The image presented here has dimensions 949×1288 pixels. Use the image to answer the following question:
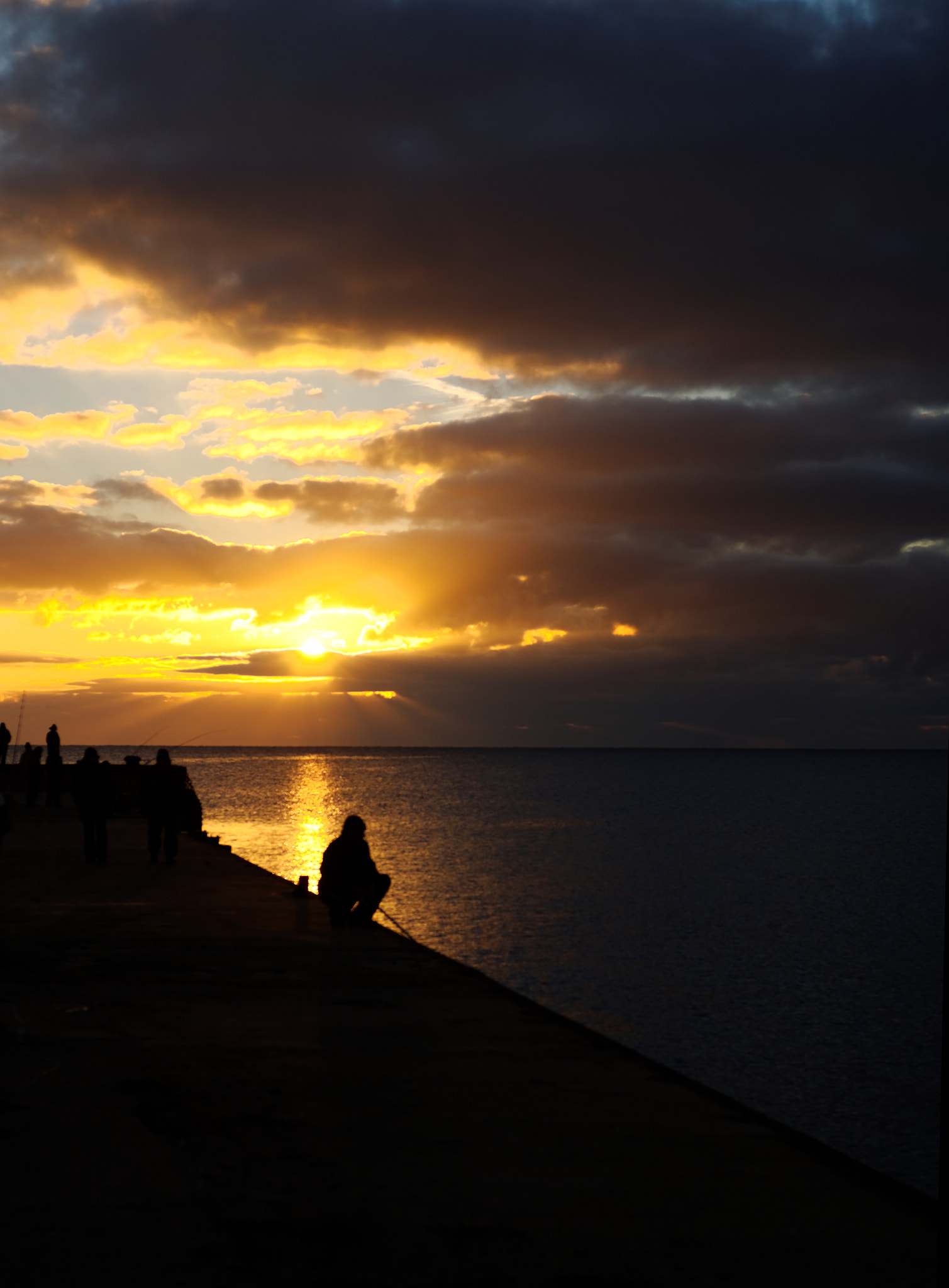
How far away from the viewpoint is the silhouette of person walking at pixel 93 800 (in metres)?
20.5

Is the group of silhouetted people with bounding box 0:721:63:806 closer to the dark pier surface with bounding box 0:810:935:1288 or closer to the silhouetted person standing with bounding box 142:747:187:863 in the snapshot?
the silhouetted person standing with bounding box 142:747:187:863

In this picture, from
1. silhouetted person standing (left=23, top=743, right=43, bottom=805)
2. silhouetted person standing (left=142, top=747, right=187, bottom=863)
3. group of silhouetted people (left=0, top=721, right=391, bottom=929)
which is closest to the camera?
group of silhouetted people (left=0, top=721, right=391, bottom=929)

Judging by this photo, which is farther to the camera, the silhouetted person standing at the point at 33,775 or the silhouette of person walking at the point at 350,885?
the silhouetted person standing at the point at 33,775

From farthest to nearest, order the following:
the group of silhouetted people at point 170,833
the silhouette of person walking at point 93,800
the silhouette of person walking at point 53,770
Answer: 1. the silhouette of person walking at point 53,770
2. the silhouette of person walking at point 93,800
3. the group of silhouetted people at point 170,833

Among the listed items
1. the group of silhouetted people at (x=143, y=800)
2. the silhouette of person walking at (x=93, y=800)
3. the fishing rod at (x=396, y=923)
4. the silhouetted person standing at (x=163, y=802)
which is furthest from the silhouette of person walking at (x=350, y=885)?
the silhouette of person walking at (x=93, y=800)

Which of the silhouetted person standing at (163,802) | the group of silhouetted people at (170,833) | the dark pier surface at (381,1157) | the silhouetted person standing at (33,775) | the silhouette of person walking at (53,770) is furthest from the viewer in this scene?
the silhouetted person standing at (33,775)

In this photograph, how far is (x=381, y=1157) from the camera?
20.8 ft

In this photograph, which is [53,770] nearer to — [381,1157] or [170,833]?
[170,833]

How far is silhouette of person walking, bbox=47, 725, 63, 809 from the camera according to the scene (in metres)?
37.0

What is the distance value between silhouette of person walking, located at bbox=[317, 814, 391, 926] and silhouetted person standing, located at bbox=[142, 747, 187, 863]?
20.7 feet

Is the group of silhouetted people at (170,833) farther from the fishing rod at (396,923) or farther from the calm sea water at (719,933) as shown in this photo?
the calm sea water at (719,933)

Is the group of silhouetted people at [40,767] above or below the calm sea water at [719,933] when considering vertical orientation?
above

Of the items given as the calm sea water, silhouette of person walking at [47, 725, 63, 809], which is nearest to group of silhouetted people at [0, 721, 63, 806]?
silhouette of person walking at [47, 725, 63, 809]

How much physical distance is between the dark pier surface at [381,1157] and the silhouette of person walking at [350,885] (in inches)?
152
